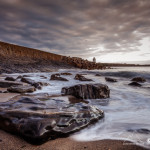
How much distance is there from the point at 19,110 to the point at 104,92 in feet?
7.14

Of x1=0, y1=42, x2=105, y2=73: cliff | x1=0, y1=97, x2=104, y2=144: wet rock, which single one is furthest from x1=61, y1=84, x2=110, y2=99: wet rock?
x1=0, y1=42, x2=105, y2=73: cliff

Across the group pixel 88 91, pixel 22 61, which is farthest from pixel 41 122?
pixel 22 61

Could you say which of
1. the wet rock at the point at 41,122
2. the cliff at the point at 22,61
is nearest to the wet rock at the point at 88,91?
the wet rock at the point at 41,122

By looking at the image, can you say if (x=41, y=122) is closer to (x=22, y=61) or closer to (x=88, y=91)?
(x=88, y=91)

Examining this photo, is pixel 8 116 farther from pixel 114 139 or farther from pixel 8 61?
pixel 8 61

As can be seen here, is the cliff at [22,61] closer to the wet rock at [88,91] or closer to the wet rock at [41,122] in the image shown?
the wet rock at [88,91]

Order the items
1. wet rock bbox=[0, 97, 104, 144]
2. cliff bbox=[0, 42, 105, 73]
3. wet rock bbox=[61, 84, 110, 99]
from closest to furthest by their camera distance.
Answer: wet rock bbox=[0, 97, 104, 144] → wet rock bbox=[61, 84, 110, 99] → cliff bbox=[0, 42, 105, 73]

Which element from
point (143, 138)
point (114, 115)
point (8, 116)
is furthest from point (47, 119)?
point (114, 115)

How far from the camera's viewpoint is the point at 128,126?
1735 mm

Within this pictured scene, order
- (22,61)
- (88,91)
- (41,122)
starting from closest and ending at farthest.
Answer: (41,122)
(88,91)
(22,61)

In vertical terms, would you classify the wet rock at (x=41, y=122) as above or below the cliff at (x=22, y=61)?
below

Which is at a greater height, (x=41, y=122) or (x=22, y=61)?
(x=22, y=61)

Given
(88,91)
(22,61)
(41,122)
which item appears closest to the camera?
(41,122)

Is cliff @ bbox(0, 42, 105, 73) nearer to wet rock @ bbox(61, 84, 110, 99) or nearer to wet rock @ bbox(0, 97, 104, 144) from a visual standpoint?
wet rock @ bbox(61, 84, 110, 99)
